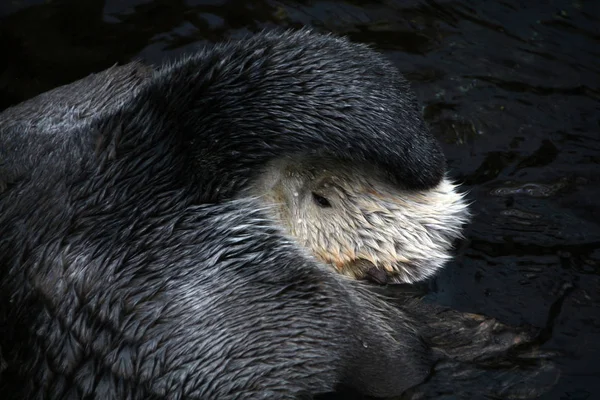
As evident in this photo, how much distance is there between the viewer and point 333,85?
3.26m

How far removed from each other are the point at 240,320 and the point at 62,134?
116cm

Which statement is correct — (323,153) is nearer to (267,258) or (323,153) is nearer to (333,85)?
(333,85)

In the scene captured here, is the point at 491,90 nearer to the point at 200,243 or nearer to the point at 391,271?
the point at 391,271

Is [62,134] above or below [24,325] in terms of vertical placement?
above

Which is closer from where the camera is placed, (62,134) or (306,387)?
(306,387)

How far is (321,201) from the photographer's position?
3.45 metres

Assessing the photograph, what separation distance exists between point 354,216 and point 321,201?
0.16 meters

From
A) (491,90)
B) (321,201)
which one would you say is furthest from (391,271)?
(491,90)

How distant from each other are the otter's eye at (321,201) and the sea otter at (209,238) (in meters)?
0.09

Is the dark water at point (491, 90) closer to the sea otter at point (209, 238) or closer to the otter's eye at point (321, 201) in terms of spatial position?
the sea otter at point (209, 238)

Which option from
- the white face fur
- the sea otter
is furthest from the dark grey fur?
the white face fur

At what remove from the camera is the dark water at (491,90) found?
361 cm


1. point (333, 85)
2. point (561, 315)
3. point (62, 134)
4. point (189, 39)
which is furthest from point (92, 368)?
point (189, 39)

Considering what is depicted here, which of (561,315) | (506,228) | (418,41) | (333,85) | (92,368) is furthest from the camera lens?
(418,41)
